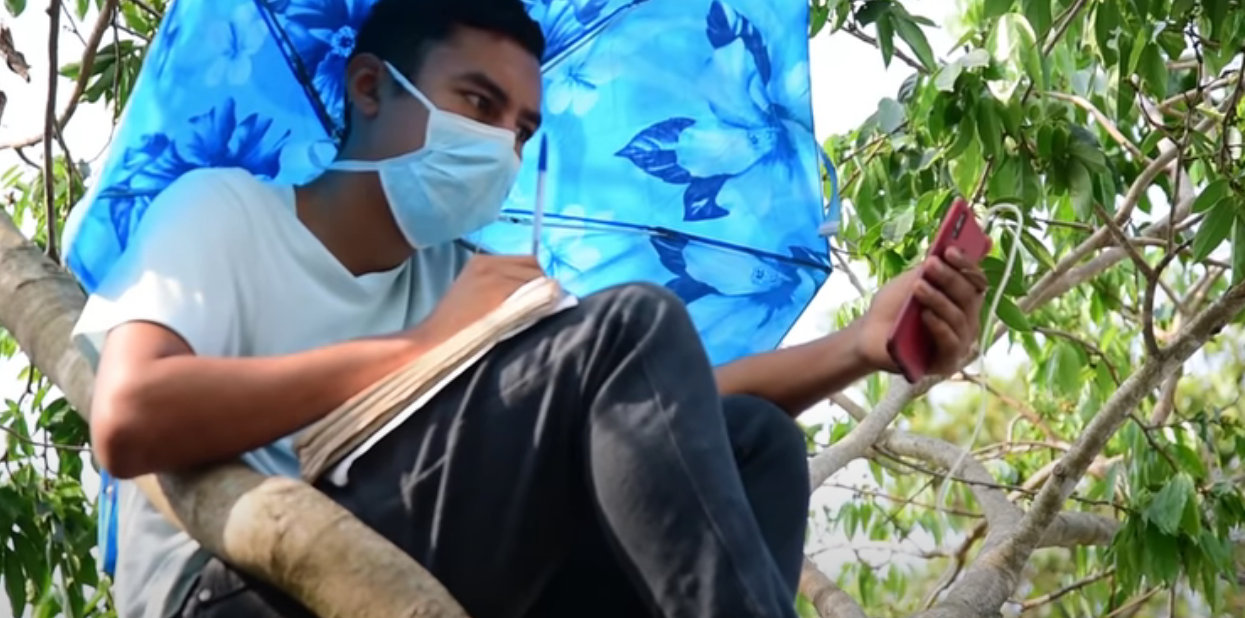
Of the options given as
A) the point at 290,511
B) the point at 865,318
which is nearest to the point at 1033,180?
the point at 865,318

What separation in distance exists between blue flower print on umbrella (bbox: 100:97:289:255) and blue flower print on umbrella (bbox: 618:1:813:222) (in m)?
0.43

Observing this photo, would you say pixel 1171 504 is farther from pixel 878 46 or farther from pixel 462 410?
pixel 462 410

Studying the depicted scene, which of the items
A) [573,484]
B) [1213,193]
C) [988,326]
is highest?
[1213,193]

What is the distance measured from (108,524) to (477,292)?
0.45 meters

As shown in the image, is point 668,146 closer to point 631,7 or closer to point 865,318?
point 631,7

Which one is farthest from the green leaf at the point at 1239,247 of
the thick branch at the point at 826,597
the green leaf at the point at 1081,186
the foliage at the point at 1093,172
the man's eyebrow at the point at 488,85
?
the man's eyebrow at the point at 488,85

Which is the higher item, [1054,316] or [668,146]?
[1054,316]

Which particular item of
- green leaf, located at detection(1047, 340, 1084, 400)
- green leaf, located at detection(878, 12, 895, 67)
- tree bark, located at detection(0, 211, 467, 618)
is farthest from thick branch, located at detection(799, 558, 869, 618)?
tree bark, located at detection(0, 211, 467, 618)

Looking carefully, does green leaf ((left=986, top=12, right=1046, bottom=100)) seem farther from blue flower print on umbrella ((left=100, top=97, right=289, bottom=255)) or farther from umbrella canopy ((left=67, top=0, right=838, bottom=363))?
blue flower print on umbrella ((left=100, top=97, right=289, bottom=255))

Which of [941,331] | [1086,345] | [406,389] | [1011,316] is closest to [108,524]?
[406,389]

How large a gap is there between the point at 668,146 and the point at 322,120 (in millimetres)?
397

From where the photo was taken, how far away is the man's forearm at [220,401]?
1.11 metres

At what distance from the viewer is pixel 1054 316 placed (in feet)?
13.6

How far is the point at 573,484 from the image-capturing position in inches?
45.3
